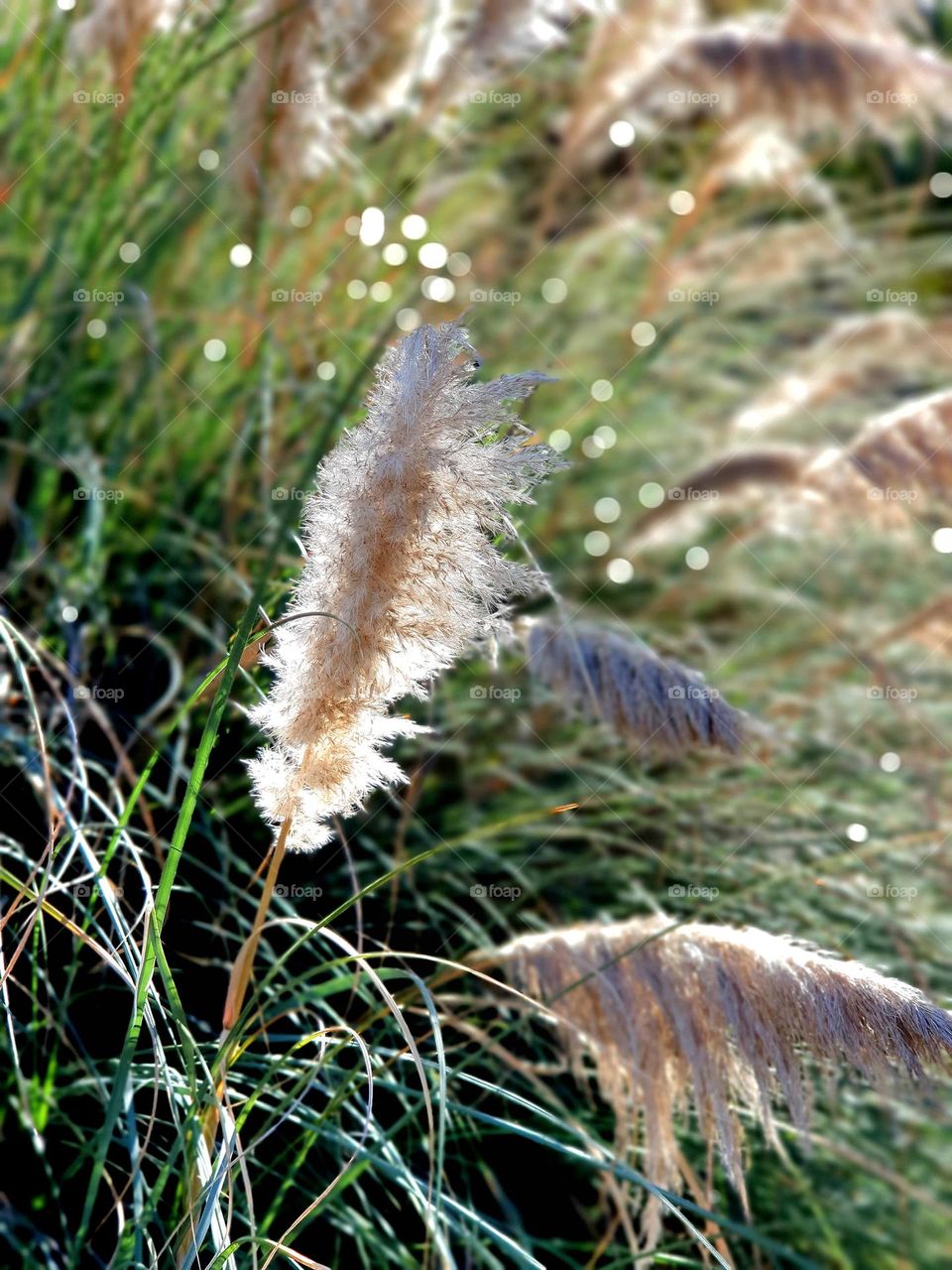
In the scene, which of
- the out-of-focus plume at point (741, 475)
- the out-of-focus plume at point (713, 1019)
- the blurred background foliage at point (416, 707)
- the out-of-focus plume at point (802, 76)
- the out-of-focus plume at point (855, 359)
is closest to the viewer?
the out-of-focus plume at point (713, 1019)

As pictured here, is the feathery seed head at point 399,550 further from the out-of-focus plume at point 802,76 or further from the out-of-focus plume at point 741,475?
the out-of-focus plume at point 802,76

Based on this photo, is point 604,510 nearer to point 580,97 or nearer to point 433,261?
point 433,261

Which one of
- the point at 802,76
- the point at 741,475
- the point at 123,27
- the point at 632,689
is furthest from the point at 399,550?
the point at 802,76

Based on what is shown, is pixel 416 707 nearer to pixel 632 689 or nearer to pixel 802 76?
pixel 632 689

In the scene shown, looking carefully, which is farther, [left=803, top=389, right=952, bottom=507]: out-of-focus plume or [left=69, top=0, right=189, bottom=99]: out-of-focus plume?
[left=803, top=389, right=952, bottom=507]: out-of-focus plume

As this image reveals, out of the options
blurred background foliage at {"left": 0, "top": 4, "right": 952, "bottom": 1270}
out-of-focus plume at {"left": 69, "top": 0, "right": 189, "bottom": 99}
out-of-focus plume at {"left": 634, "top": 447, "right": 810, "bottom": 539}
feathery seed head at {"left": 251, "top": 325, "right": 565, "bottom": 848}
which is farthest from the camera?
out-of-focus plume at {"left": 634, "top": 447, "right": 810, "bottom": 539}

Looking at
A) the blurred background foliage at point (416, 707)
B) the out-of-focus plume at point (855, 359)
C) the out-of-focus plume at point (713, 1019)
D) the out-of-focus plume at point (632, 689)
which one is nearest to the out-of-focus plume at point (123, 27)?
the blurred background foliage at point (416, 707)

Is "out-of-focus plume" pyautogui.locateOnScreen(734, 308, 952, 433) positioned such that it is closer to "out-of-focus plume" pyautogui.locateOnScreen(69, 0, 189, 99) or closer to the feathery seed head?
"out-of-focus plume" pyautogui.locateOnScreen(69, 0, 189, 99)

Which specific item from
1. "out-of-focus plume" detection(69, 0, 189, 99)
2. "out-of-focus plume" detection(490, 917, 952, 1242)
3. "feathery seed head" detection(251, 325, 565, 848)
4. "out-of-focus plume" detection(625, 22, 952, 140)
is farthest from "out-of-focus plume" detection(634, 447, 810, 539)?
"feathery seed head" detection(251, 325, 565, 848)

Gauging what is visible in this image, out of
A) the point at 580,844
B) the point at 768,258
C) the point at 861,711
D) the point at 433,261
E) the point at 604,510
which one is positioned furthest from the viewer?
the point at 768,258

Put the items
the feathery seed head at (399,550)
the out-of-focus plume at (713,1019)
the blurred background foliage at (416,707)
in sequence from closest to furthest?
the feathery seed head at (399,550) < the out-of-focus plume at (713,1019) < the blurred background foliage at (416,707)

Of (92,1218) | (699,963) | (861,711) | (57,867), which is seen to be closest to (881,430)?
(861,711)
